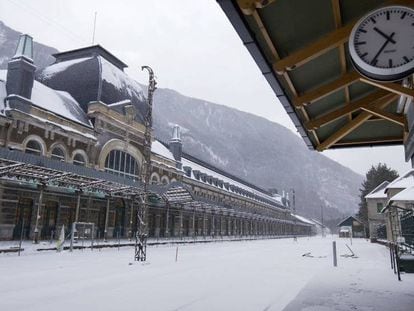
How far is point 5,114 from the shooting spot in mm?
25484

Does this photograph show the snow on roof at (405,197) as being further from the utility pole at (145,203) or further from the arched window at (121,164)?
the arched window at (121,164)

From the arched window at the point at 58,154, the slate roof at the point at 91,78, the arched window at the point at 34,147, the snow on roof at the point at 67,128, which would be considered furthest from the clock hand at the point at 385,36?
the slate roof at the point at 91,78

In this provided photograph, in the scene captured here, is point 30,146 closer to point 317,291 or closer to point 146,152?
point 146,152

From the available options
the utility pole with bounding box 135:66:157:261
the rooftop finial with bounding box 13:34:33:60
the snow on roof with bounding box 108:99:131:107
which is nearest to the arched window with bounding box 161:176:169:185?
the snow on roof with bounding box 108:99:131:107

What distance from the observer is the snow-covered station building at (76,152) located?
81.3ft

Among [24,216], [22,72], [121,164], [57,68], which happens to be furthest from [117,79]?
[24,216]

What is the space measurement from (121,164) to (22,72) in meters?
12.7

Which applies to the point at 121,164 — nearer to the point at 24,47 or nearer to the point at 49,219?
the point at 49,219

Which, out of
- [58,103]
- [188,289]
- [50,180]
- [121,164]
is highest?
[58,103]

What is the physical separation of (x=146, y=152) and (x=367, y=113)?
13.8 meters

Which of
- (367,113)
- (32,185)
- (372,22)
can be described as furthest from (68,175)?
(372,22)

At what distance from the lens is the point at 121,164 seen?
120 ft

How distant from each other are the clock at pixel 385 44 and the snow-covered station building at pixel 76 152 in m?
18.4

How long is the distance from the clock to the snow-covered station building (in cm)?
1841
